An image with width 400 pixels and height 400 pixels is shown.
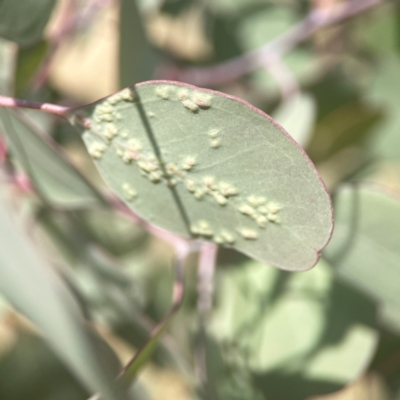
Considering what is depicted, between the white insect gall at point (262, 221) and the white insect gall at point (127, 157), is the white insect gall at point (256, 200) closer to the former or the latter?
the white insect gall at point (262, 221)

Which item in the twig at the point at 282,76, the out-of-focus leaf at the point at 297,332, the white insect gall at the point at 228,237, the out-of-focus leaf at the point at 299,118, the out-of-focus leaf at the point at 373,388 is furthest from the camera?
the twig at the point at 282,76

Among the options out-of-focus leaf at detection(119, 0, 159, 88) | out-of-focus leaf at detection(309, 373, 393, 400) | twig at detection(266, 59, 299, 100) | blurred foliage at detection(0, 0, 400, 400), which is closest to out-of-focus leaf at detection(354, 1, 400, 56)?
blurred foliage at detection(0, 0, 400, 400)

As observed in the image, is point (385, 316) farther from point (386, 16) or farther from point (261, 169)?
point (386, 16)

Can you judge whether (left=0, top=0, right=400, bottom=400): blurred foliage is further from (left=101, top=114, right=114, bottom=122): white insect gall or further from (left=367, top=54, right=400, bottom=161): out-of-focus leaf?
(left=101, top=114, right=114, bottom=122): white insect gall

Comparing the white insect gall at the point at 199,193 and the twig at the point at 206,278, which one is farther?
the twig at the point at 206,278

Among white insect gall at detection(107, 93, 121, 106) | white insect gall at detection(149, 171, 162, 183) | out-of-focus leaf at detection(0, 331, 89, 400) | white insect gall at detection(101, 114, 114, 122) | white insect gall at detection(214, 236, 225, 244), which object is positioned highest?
white insect gall at detection(107, 93, 121, 106)

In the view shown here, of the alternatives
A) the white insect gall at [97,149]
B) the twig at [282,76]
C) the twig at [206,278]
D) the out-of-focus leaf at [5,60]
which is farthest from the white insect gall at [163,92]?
the twig at [282,76]
